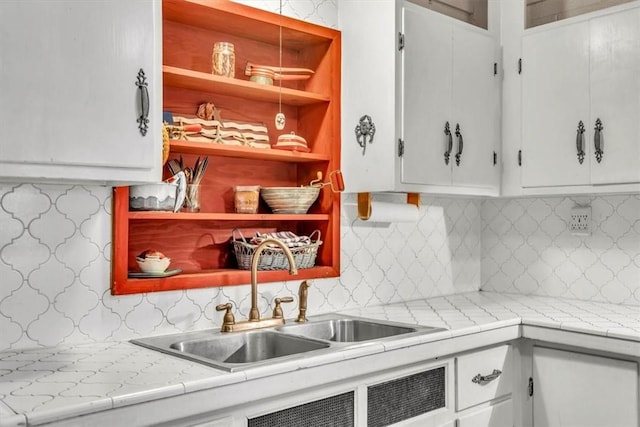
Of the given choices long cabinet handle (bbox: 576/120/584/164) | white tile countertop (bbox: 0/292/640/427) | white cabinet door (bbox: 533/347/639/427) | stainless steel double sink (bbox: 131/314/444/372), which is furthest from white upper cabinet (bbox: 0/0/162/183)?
long cabinet handle (bbox: 576/120/584/164)

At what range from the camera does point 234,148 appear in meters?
2.33

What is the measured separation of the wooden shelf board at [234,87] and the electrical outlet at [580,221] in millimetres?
1317

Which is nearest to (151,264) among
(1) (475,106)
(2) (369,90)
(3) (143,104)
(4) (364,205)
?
(3) (143,104)

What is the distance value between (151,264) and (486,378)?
1304 millimetres

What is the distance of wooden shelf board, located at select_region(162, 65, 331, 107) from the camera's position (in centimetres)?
222

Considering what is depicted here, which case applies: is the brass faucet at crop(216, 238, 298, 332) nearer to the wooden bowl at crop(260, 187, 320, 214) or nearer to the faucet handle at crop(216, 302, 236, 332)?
the faucet handle at crop(216, 302, 236, 332)

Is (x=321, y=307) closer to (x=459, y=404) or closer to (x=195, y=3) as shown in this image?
(x=459, y=404)

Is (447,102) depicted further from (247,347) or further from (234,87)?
(247,347)

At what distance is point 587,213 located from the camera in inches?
117

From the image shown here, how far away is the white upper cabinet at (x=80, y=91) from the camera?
1.54 meters

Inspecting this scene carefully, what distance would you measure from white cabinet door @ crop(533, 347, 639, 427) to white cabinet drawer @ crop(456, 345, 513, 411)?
130 mm

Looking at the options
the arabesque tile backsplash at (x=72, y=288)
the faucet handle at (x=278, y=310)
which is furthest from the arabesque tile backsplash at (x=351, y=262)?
the faucet handle at (x=278, y=310)

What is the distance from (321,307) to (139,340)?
839 mm

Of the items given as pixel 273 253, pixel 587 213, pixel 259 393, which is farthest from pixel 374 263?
pixel 259 393
